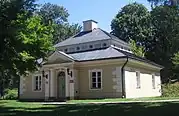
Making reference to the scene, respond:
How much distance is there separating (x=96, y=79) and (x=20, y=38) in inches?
471

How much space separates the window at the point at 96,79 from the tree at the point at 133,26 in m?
32.3

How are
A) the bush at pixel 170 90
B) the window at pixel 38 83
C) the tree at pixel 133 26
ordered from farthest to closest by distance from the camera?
the tree at pixel 133 26, the bush at pixel 170 90, the window at pixel 38 83

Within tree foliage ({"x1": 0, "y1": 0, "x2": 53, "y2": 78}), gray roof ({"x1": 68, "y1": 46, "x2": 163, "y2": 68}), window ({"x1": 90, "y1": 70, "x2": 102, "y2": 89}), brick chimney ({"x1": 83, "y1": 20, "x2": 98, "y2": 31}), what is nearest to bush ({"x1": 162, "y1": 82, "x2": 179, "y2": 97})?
gray roof ({"x1": 68, "y1": 46, "x2": 163, "y2": 68})

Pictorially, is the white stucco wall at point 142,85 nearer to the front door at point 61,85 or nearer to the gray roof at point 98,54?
the gray roof at point 98,54

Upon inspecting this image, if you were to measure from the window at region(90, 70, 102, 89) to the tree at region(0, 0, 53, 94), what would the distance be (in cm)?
652

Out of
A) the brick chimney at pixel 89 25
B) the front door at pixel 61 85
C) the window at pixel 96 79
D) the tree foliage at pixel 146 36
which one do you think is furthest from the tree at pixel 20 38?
the tree foliage at pixel 146 36

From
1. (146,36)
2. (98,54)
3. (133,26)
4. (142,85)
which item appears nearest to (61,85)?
(98,54)

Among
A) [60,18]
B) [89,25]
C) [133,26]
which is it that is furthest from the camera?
[60,18]

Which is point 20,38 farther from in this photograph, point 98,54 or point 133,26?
point 133,26

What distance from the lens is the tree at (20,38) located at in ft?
58.6

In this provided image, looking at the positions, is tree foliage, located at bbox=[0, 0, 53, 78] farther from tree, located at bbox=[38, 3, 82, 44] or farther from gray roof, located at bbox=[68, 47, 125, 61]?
tree, located at bbox=[38, 3, 82, 44]

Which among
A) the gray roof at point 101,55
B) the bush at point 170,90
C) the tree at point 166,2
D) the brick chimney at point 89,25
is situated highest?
the brick chimney at point 89,25

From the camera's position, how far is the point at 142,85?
107 feet

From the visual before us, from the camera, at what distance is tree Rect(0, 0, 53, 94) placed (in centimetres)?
1786
